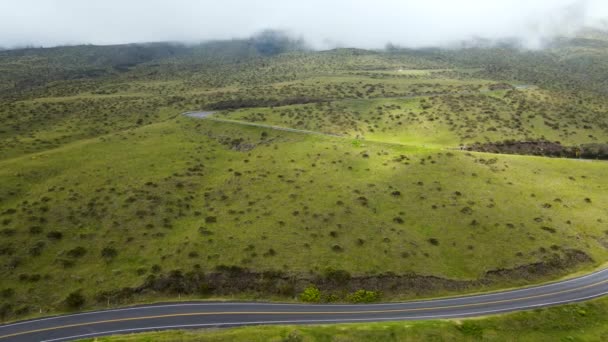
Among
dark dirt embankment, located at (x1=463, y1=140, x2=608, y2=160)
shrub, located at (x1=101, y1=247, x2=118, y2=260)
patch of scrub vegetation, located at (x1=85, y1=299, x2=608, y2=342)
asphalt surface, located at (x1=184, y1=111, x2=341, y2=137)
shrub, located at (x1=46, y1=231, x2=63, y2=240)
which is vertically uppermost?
asphalt surface, located at (x1=184, y1=111, x2=341, y2=137)

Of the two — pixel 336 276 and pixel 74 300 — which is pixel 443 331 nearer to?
pixel 336 276

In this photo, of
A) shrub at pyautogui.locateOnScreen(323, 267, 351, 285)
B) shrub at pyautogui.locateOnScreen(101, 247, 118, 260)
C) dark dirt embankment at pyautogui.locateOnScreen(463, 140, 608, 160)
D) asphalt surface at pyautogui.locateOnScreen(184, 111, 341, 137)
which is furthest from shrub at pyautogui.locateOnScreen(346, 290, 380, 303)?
dark dirt embankment at pyautogui.locateOnScreen(463, 140, 608, 160)

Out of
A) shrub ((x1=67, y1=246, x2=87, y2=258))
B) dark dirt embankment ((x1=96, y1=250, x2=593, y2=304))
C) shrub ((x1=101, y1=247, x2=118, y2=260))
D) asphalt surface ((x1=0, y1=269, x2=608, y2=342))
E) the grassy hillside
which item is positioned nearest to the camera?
asphalt surface ((x1=0, y1=269, x2=608, y2=342))

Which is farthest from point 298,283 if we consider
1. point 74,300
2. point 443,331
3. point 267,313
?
point 74,300

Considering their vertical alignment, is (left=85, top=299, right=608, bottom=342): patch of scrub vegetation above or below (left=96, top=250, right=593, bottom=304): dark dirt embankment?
below

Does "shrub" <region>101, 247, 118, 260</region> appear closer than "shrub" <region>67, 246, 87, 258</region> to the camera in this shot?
No

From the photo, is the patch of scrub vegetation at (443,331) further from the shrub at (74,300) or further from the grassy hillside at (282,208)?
the shrub at (74,300)

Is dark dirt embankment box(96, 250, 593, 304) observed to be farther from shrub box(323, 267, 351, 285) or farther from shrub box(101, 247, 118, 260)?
shrub box(101, 247, 118, 260)
